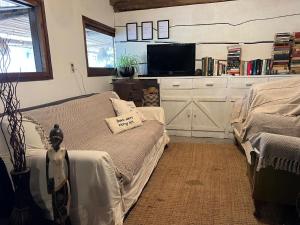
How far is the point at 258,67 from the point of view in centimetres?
331

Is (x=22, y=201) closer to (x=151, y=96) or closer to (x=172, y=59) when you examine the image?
(x=151, y=96)

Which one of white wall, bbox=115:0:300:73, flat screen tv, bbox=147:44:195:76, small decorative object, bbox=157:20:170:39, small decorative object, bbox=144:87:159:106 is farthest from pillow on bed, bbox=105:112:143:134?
small decorative object, bbox=157:20:170:39

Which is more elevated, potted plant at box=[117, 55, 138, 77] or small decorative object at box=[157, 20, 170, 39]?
small decorative object at box=[157, 20, 170, 39]

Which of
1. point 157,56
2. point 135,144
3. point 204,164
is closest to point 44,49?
point 135,144

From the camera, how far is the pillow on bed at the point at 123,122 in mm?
2406

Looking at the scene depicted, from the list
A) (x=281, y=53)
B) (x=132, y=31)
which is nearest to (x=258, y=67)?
(x=281, y=53)

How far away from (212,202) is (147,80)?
2237 mm

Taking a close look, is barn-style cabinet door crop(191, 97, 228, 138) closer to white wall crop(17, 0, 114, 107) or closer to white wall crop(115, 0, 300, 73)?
white wall crop(115, 0, 300, 73)

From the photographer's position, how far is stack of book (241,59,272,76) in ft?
10.7

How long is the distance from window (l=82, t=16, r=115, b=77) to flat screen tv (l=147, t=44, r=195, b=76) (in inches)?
29.3

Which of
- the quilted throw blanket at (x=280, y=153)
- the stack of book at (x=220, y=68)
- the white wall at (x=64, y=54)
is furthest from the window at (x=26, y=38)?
the stack of book at (x=220, y=68)

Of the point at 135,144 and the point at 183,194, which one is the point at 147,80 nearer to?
the point at 135,144

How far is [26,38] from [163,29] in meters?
2.26

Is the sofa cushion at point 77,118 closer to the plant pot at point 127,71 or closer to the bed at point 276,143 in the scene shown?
the plant pot at point 127,71
